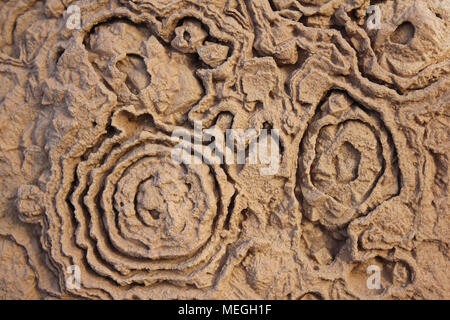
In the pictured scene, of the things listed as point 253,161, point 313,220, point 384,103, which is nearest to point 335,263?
point 313,220

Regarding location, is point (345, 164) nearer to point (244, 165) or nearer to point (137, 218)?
point (244, 165)

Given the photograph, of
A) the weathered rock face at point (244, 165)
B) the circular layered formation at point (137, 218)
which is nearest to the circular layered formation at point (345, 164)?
the weathered rock face at point (244, 165)

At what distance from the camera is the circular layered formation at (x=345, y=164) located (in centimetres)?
142

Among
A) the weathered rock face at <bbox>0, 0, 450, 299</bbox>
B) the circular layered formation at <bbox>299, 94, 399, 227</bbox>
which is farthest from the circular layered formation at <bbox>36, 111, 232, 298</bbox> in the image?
the circular layered formation at <bbox>299, 94, 399, 227</bbox>

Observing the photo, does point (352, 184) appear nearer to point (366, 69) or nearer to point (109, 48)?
point (366, 69)

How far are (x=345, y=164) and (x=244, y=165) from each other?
32cm

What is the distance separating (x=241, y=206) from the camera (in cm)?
144

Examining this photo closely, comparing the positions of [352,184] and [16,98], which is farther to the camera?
[16,98]

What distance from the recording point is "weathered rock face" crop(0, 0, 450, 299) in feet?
4.62

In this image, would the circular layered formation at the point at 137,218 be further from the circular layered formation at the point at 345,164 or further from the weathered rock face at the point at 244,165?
the circular layered formation at the point at 345,164

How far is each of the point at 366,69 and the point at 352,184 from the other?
1.22ft

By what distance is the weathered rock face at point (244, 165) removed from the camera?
4.62 ft

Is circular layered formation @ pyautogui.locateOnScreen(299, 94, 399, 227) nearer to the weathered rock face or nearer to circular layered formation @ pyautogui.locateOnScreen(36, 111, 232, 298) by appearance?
the weathered rock face

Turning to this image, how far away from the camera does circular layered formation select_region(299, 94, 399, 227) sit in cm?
142
